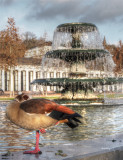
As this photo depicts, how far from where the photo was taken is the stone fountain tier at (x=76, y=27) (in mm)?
21383

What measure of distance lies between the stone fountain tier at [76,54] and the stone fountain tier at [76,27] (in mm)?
1792

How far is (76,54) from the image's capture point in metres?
21.3

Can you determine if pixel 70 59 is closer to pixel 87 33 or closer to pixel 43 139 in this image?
pixel 87 33

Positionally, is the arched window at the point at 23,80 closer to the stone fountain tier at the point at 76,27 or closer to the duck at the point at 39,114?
the stone fountain tier at the point at 76,27

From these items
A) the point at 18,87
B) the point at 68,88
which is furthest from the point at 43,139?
the point at 18,87

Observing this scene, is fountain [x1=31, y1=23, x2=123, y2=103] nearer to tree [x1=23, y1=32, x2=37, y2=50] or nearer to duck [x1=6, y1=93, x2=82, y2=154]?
duck [x1=6, y1=93, x2=82, y2=154]

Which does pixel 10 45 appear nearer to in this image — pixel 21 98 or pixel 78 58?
pixel 78 58

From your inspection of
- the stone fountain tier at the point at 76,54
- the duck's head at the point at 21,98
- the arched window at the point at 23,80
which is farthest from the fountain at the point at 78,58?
the arched window at the point at 23,80

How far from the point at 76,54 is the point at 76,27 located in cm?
187

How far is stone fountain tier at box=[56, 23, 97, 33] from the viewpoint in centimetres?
2138

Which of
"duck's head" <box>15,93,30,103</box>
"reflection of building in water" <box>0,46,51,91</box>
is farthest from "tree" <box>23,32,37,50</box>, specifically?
"duck's head" <box>15,93,30,103</box>

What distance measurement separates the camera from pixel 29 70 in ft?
194

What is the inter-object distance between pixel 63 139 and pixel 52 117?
2826 millimetres

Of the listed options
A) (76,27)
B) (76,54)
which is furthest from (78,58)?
(76,27)
